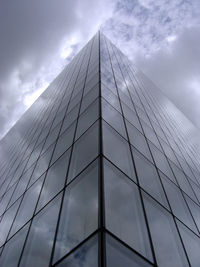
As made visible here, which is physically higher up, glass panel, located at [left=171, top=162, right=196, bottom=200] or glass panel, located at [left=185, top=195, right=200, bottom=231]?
glass panel, located at [left=171, top=162, right=196, bottom=200]

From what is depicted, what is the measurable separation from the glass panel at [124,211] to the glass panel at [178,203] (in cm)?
259

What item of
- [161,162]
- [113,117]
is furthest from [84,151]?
[161,162]

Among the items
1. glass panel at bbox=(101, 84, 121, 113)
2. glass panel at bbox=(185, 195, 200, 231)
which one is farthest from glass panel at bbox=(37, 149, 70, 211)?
glass panel at bbox=(185, 195, 200, 231)

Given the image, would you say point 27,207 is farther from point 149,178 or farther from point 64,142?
point 149,178

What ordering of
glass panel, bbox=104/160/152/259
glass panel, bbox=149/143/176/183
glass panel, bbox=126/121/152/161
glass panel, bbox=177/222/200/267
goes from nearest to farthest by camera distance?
glass panel, bbox=104/160/152/259 < glass panel, bbox=177/222/200/267 < glass panel, bbox=126/121/152/161 < glass panel, bbox=149/143/176/183

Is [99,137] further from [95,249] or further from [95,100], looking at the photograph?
[95,249]

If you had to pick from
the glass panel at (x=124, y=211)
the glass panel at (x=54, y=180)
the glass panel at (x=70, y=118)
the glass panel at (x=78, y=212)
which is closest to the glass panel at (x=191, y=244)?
the glass panel at (x=124, y=211)

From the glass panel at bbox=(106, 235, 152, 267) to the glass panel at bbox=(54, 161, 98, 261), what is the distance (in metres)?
0.56

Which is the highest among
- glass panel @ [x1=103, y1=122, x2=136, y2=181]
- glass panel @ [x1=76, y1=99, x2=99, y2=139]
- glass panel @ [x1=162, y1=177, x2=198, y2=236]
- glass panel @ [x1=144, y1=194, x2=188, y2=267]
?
glass panel @ [x1=76, y1=99, x2=99, y2=139]

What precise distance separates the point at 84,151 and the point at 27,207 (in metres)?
3.65

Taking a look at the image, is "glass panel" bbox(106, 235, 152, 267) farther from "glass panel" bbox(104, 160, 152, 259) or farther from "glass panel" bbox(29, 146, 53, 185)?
"glass panel" bbox(29, 146, 53, 185)

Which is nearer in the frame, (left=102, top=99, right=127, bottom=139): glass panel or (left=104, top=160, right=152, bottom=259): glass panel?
(left=104, top=160, right=152, bottom=259): glass panel

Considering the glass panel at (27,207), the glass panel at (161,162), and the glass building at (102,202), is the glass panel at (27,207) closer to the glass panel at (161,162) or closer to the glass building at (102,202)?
the glass building at (102,202)

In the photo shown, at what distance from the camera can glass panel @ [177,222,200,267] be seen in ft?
24.7
